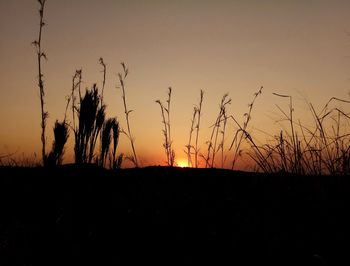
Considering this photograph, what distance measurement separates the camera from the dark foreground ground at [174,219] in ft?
5.17

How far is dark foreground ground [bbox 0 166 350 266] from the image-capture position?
1.58 meters

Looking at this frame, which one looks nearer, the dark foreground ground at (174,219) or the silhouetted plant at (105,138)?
the dark foreground ground at (174,219)

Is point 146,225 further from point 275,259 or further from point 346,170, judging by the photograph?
point 346,170

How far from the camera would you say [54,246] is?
1752 mm

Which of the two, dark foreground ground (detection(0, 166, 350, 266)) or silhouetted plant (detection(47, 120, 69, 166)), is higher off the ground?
silhouetted plant (detection(47, 120, 69, 166))

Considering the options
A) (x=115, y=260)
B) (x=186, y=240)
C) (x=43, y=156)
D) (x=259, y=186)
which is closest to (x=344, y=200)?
(x=259, y=186)

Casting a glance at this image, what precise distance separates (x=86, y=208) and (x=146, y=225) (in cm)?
39

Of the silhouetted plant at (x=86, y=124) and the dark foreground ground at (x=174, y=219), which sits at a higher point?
the silhouetted plant at (x=86, y=124)

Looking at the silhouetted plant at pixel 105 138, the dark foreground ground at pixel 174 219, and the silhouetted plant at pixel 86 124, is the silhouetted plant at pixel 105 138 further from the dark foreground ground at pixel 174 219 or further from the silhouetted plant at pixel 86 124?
the dark foreground ground at pixel 174 219

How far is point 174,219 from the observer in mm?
1830

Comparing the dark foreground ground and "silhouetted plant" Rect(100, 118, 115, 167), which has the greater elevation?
"silhouetted plant" Rect(100, 118, 115, 167)

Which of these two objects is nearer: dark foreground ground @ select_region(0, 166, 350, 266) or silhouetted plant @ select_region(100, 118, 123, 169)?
dark foreground ground @ select_region(0, 166, 350, 266)

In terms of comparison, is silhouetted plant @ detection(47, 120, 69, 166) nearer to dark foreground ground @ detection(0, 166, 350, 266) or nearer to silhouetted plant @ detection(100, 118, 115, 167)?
silhouetted plant @ detection(100, 118, 115, 167)

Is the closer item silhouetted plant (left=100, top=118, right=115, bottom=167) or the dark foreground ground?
the dark foreground ground
